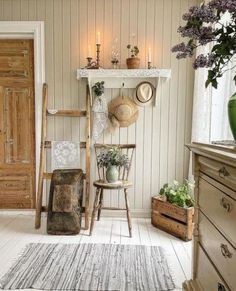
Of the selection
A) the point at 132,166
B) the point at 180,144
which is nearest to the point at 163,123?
the point at 180,144

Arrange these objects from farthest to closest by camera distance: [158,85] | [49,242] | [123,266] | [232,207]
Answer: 1. [158,85]
2. [49,242]
3. [123,266]
4. [232,207]

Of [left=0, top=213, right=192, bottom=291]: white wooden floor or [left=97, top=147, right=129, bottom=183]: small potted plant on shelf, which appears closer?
[left=0, top=213, right=192, bottom=291]: white wooden floor

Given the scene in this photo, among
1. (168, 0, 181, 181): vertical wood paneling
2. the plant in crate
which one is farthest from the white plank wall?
the plant in crate

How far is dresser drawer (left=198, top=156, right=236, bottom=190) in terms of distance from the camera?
3.77ft

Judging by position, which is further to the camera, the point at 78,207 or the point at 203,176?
the point at 78,207

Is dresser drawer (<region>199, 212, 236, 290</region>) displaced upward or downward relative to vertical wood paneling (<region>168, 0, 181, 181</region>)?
downward

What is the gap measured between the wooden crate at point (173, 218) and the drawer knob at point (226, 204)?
152 cm

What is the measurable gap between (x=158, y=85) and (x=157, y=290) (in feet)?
6.84

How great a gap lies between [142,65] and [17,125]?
1.59 metres

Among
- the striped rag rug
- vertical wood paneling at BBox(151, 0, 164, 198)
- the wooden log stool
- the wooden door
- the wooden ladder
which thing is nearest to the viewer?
the striped rag rug

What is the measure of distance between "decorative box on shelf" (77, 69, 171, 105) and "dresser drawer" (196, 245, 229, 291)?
6.54ft

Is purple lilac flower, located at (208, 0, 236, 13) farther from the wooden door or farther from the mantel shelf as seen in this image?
the wooden door

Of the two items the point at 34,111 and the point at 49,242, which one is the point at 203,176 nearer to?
the point at 49,242

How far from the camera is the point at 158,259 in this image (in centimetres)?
239
